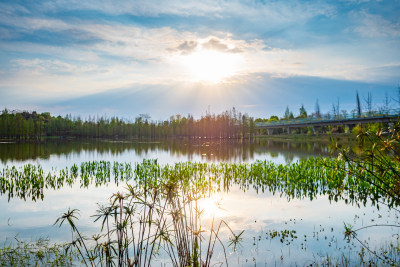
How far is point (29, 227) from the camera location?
33.8 ft

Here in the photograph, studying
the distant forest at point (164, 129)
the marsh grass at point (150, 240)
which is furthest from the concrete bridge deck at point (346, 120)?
the marsh grass at point (150, 240)

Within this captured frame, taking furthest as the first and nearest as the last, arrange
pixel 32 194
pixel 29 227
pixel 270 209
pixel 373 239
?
pixel 32 194 < pixel 270 209 < pixel 29 227 < pixel 373 239

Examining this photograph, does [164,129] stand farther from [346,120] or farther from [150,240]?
[150,240]

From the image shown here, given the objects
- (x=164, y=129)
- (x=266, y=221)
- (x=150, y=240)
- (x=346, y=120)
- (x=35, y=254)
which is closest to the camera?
(x=35, y=254)

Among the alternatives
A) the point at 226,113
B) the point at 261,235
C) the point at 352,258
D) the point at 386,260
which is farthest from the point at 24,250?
the point at 226,113

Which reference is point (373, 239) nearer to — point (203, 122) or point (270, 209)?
point (270, 209)

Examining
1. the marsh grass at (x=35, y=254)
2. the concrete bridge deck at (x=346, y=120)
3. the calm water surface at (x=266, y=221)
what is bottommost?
the calm water surface at (x=266, y=221)

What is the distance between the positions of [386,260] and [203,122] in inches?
4805

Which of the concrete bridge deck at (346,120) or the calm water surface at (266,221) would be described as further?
the concrete bridge deck at (346,120)

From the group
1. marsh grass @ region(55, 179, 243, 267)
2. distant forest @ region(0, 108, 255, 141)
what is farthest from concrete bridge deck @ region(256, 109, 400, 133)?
marsh grass @ region(55, 179, 243, 267)

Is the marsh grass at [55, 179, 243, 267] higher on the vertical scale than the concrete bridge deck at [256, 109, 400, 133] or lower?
lower

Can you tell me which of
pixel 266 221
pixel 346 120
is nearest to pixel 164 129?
pixel 346 120

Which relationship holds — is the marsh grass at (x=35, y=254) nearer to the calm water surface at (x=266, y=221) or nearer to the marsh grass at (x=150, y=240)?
the marsh grass at (x=150, y=240)

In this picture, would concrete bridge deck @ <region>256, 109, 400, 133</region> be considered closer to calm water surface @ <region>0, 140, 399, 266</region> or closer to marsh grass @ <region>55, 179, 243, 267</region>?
calm water surface @ <region>0, 140, 399, 266</region>
